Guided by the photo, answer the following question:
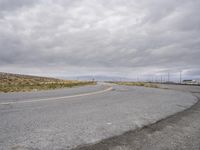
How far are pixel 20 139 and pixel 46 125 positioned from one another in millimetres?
962

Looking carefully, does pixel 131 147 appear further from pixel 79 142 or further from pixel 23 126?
pixel 23 126

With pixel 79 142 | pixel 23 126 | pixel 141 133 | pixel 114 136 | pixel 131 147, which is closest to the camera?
pixel 131 147

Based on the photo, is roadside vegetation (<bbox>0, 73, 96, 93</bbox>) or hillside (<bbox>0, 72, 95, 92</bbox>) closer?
roadside vegetation (<bbox>0, 73, 96, 93</bbox>)

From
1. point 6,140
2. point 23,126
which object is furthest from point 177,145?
point 23,126

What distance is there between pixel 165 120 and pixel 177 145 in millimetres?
1989

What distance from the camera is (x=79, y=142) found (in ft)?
10.2

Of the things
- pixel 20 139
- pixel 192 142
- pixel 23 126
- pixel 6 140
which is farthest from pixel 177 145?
pixel 23 126

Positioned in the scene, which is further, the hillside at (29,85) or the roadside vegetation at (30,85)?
the hillside at (29,85)

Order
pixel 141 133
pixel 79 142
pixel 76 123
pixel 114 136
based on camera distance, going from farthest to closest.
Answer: pixel 76 123, pixel 141 133, pixel 114 136, pixel 79 142

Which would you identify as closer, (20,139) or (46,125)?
(20,139)

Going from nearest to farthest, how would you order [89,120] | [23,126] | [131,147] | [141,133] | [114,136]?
1. [131,147]
2. [114,136]
3. [141,133]
4. [23,126]
5. [89,120]

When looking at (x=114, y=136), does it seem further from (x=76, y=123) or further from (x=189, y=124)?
(x=189, y=124)

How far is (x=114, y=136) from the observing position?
11.4ft

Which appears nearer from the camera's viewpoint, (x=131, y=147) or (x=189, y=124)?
(x=131, y=147)
